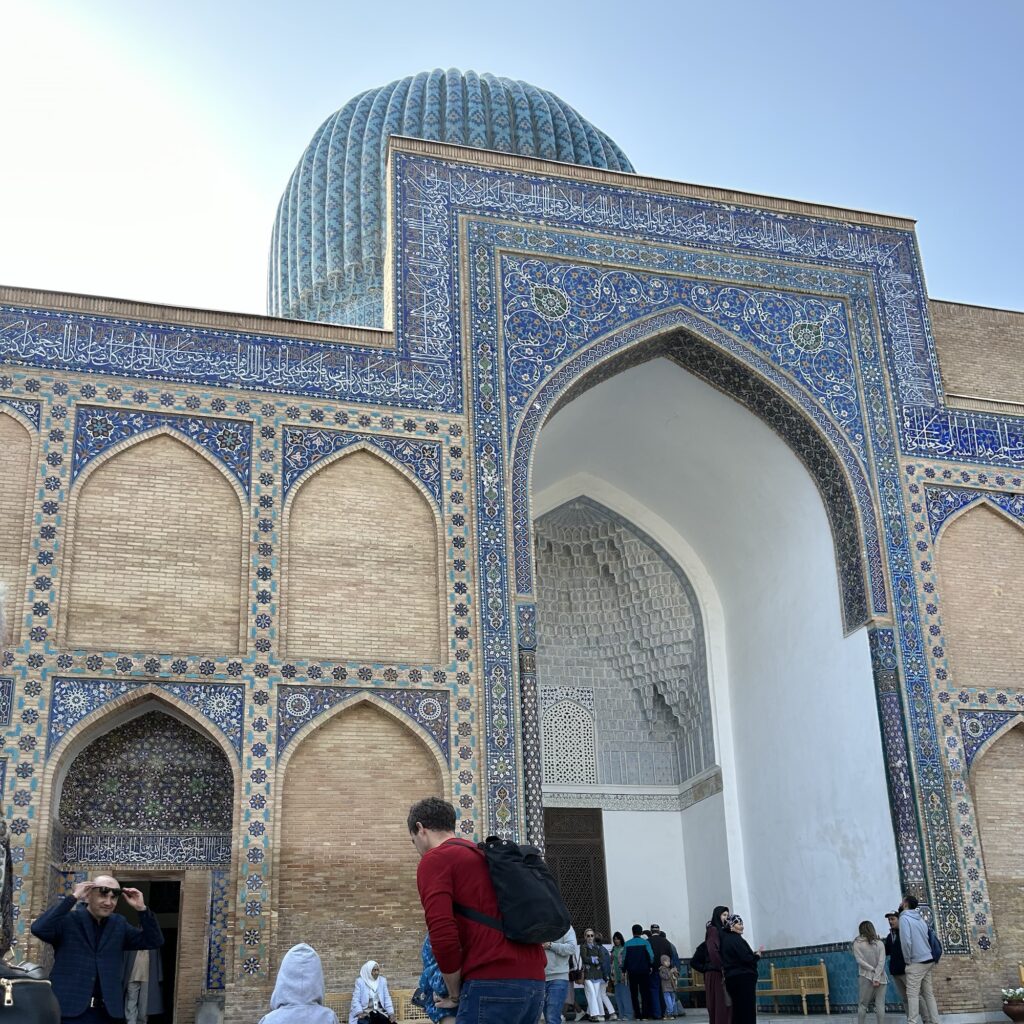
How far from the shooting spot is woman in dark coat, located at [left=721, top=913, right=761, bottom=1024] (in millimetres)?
6133

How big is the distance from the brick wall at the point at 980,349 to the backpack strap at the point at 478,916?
26.1 feet

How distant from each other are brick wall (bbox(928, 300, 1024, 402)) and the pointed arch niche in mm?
2555

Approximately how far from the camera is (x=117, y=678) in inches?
290

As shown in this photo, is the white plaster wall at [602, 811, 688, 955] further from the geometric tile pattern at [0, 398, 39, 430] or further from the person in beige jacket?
the geometric tile pattern at [0, 398, 39, 430]

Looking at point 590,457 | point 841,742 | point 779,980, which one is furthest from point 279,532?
point 779,980

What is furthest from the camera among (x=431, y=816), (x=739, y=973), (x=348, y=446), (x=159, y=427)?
(x=348, y=446)

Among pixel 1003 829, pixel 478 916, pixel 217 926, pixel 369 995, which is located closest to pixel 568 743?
pixel 1003 829

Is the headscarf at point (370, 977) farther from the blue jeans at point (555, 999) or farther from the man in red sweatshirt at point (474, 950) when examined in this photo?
the man in red sweatshirt at point (474, 950)

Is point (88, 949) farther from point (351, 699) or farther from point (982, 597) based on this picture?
point (982, 597)

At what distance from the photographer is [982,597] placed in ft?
30.0

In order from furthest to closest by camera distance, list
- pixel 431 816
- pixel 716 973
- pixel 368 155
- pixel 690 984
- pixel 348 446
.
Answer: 1. pixel 368 155
2. pixel 690 984
3. pixel 348 446
4. pixel 716 973
5. pixel 431 816

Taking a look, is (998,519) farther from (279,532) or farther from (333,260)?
(333,260)

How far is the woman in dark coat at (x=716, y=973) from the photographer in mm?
6191

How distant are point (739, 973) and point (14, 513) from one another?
15.1ft
